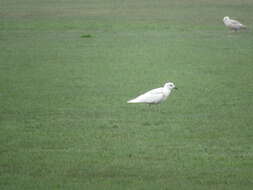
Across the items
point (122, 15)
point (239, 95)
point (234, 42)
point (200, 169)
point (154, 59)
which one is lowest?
point (122, 15)

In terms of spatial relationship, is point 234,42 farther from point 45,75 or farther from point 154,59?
point 45,75

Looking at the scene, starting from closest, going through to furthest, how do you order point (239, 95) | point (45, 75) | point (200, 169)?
point (200, 169), point (239, 95), point (45, 75)

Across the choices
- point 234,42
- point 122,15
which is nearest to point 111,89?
point 234,42

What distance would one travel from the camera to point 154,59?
77.3ft

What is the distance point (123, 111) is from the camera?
45.3 feet

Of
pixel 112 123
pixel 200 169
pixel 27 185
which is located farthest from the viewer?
pixel 112 123

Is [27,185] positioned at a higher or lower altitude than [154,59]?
higher

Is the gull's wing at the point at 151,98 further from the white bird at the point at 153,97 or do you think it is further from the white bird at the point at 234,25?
the white bird at the point at 234,25

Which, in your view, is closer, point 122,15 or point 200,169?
point 200,169

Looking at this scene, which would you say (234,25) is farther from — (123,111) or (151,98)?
(123,111)

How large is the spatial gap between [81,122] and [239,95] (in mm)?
4337

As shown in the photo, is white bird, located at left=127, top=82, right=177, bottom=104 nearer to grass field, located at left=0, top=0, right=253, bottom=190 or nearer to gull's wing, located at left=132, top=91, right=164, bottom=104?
gull's wing, located at left=132, top=91, right=164, bottom=104

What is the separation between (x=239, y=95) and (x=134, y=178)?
719 cm

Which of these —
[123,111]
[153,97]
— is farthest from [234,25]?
Result: [123,111]
